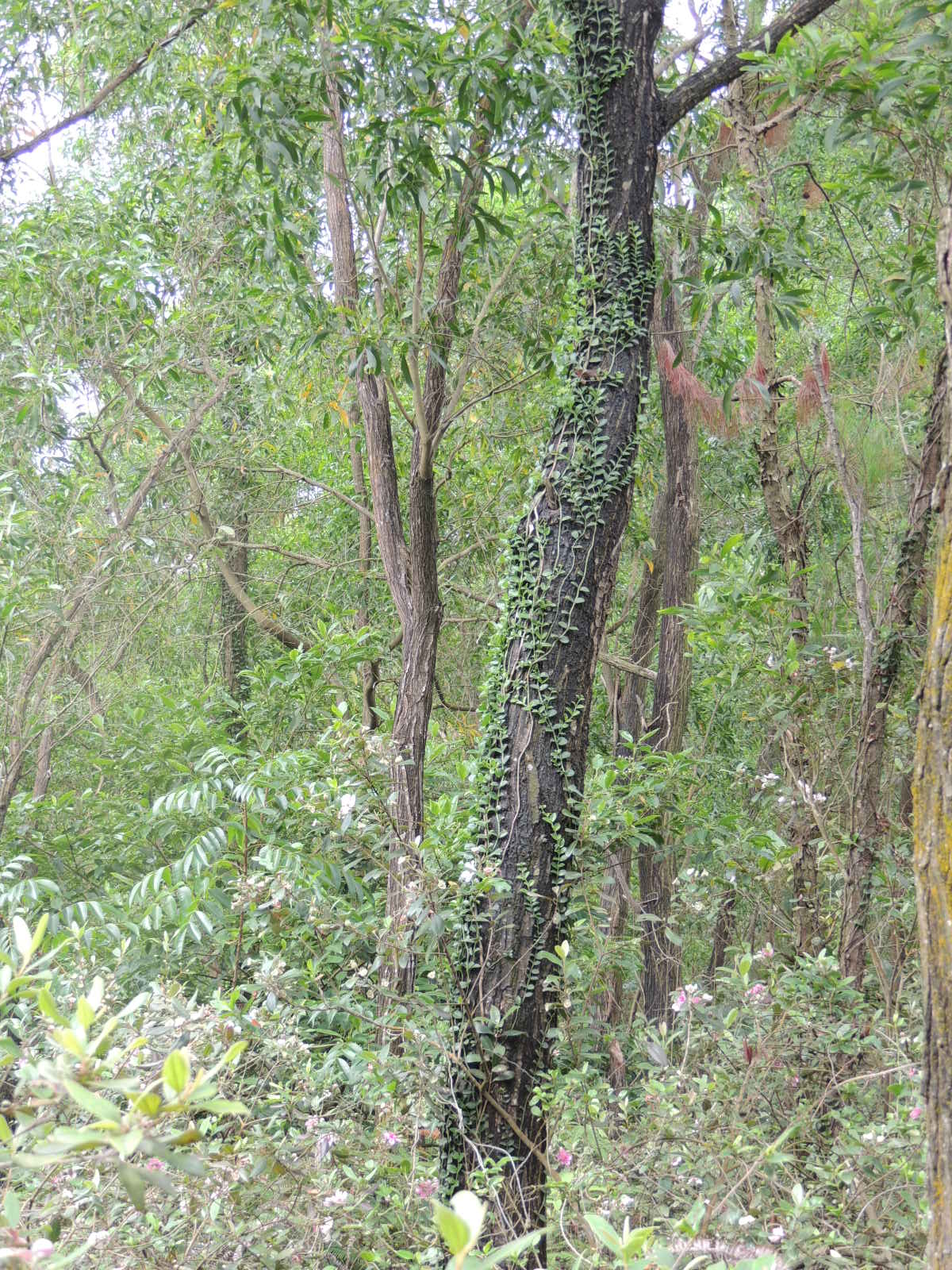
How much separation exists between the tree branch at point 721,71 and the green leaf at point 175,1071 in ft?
10.4

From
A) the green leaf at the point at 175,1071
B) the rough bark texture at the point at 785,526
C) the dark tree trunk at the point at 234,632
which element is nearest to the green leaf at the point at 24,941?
the green leaf at the point at 175,1071

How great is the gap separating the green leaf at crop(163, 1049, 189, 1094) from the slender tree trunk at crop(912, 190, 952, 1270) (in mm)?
886

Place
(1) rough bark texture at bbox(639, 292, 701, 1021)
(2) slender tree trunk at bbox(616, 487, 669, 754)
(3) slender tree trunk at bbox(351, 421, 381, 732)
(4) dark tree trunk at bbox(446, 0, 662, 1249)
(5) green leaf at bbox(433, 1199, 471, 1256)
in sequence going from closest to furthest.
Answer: (5) green leaf at bbox(433, 1199, 471, 1256) < (4) dark tree trunk at bbox(446, 0, 662, 1249) < (3) slender tree trunk at bbox(351, 421, 381, 732) < (1) rough bark texture at bbox(639, 292, 701, 1021) < (2) slender tree trunk at bbox(616, 487, 669, 754)

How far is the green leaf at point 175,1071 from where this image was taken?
1048mm

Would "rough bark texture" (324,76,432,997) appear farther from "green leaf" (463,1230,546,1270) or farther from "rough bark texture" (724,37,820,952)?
"green leaf" (463,1230,546,1270)

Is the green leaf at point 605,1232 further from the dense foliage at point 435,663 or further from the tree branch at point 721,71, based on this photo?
the tree branch at point 721,71

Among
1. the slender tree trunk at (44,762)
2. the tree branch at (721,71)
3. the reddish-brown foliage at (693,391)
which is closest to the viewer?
the tree branch at (721,71)

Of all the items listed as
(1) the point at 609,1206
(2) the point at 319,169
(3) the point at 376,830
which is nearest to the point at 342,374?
(2) the point at 319,169

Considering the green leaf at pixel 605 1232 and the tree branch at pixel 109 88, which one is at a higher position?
the tree branch at pixel 109 88

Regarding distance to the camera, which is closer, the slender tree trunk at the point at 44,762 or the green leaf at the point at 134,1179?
the green leaf at the point at 134,1179

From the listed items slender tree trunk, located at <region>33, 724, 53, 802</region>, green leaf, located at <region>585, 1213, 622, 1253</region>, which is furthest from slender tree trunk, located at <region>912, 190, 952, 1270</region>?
slender tree trunk, located at <region>33, 724, 53, 802</region>

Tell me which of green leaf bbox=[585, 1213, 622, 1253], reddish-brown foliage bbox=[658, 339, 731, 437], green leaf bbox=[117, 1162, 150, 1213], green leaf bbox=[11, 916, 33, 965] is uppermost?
reddish-brown foliage bbox=[658, 339, 731, 437]

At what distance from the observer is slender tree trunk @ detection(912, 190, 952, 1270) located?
1.28 metres

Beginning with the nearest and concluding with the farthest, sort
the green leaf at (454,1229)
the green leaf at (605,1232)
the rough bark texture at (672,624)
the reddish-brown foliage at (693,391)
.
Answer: the green leaf at (454,1229) < the green leaf at (605,1232) < the reddish-brown foliage at (693,391) < the rough bark texture at (672,624)
